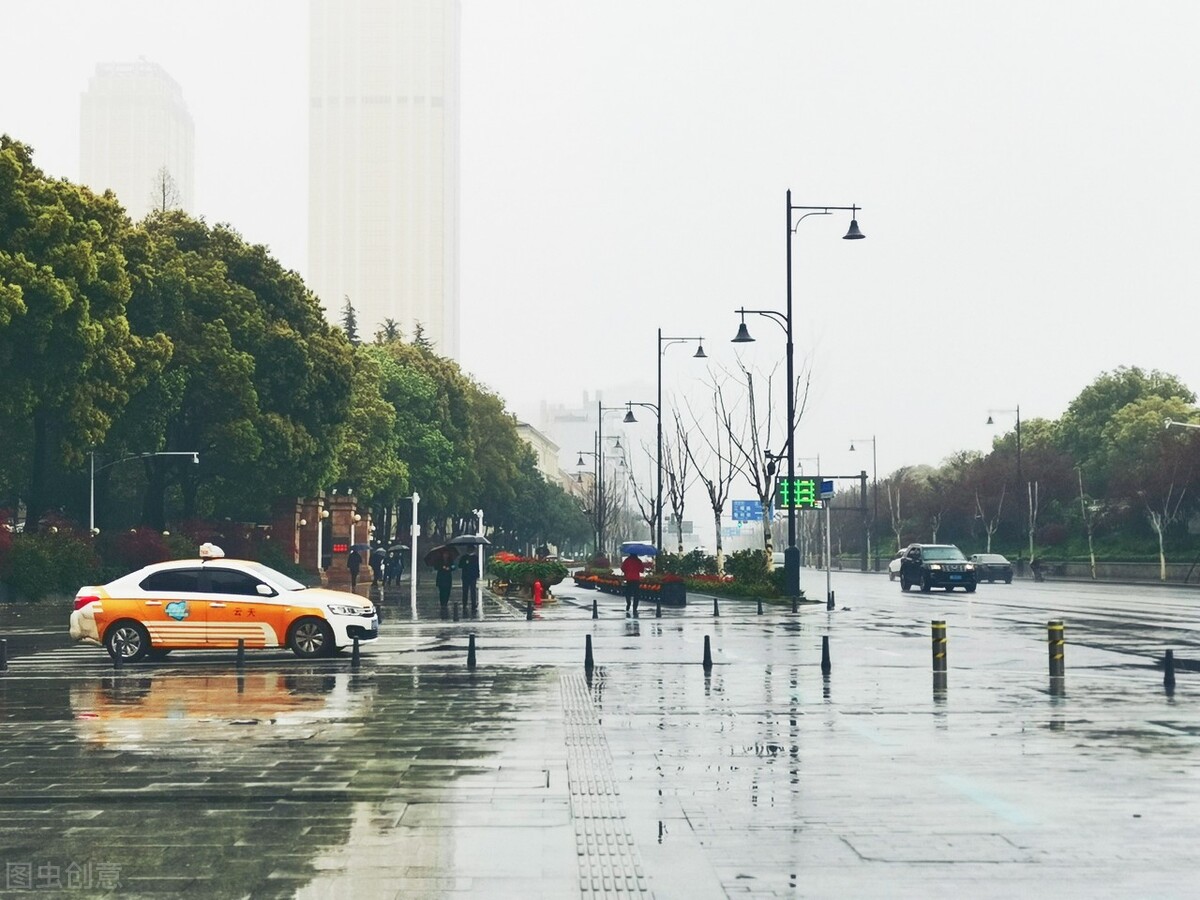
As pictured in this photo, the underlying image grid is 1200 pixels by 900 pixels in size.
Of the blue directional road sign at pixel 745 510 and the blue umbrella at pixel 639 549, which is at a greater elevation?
the blue directional road sign at pixel 745 510

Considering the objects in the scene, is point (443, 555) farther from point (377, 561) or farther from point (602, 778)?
point (602, 778)

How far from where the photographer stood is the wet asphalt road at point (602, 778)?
859cm

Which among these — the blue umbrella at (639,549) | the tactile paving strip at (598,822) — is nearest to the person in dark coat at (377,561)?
the blue umbrella at (639,549)

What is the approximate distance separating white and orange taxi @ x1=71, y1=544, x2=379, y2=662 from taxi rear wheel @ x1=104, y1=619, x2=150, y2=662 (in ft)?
0.05

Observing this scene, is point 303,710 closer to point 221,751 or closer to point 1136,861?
point 221,751

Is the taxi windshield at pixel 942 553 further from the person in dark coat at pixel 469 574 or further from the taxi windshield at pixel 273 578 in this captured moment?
the taxi windshield at pixel 273 578

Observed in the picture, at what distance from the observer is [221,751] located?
13953 mm

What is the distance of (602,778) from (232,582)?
50.1ft

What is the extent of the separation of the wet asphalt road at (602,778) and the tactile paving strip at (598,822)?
30mm

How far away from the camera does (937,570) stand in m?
62.5

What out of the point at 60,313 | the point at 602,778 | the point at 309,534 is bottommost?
the point at 602,778

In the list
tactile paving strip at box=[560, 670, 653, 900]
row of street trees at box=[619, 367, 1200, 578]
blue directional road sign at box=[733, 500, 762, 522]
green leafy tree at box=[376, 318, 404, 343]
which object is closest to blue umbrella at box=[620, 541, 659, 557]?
row of street trees at box=[619, 367, 1200, 578]

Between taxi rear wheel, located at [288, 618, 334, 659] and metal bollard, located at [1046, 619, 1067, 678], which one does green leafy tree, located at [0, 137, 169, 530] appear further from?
metal bollard, located at [1046, 619, 1067, 678]

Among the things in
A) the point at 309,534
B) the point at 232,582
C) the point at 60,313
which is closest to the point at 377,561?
the point at 309,534
